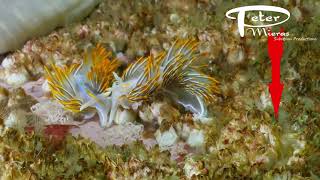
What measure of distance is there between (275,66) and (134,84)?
72cm

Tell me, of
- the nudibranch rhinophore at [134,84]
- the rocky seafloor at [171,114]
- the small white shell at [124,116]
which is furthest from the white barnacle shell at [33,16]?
the small white shell at [124,116]

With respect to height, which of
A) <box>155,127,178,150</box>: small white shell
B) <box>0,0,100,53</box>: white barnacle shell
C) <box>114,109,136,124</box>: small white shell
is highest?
<box>0,0,100,53</box>: white barnacle shell

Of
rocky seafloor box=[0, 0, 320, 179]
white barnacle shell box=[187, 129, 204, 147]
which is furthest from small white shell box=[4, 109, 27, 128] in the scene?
white barnacle shell box=[187, 129, 204, 147]

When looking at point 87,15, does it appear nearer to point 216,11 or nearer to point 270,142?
point 216,11

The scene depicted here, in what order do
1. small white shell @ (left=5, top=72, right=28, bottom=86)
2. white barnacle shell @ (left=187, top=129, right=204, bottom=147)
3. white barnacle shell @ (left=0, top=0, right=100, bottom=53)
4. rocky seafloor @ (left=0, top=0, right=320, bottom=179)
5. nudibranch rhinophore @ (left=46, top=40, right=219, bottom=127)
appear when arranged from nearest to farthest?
rocky seafloor @ (left=0, top=0, right=320, bottom=179)
white barnacle shell @ (left=187, top=129, right=204, bottom=147)
nudibranch rhinophore @ (left=46, top=40, right=219, bottom=127)
small white shell @ (left=5, top=72, right=28, bottom=86)
white barnacle shell @ (left=0, top=0, right=100, bottom=53)

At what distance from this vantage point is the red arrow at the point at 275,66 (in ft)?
7.72

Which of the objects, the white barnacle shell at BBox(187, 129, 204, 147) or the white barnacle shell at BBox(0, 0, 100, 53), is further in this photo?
the white barnacle shell at BBox(0, 0, 100, 53)

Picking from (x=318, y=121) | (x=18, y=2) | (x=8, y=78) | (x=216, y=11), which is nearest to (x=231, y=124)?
(x=318, y=121)

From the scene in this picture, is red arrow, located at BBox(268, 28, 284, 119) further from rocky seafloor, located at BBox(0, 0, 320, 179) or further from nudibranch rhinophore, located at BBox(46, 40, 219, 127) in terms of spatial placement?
nudibranch rhinophore, located at BBox(46, 40, 219, 127)

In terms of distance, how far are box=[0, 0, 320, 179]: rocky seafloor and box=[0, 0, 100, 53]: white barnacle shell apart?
9 centimetres

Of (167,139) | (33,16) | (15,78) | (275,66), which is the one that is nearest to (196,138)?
(167,139)

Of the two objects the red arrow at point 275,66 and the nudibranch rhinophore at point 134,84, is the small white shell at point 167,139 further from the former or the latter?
the red arrow at point 275,66

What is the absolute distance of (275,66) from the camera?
256 cm

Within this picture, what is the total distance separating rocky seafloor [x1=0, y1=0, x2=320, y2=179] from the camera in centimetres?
212
